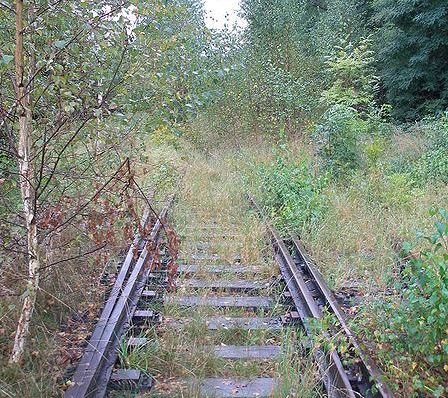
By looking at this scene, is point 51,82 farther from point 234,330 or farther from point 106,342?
point 234,330

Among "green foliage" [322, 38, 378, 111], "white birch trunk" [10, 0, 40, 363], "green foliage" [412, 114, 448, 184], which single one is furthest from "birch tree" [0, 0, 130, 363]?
"green foliage" [322, 38, 378, 111]

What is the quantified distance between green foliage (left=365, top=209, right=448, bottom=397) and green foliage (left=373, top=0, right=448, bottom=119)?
16.6m

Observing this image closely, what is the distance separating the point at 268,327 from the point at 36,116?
2587 millimetres

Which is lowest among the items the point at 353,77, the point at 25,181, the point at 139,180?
the point at 25,181

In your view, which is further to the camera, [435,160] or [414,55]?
[414,55]

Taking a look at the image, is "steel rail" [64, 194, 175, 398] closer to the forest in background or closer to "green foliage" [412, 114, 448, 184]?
the forest in background

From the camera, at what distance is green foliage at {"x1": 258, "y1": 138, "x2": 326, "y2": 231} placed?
277 inches

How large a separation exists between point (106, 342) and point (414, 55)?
18876mm

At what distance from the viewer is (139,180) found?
1003cm

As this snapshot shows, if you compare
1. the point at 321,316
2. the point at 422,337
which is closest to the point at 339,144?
the point at 321,316

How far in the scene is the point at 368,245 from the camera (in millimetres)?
6168

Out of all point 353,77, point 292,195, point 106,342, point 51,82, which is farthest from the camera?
point 353,77

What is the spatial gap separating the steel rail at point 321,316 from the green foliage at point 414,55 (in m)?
14.9

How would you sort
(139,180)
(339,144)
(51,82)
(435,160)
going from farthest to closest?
(339,144)
(139,180)
(435,160)
(51,82)
